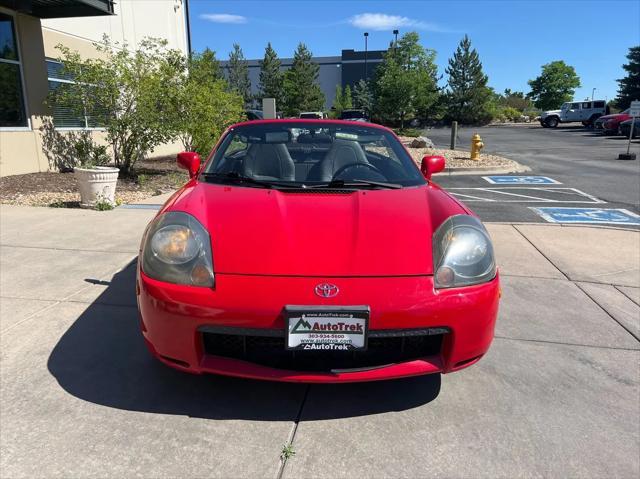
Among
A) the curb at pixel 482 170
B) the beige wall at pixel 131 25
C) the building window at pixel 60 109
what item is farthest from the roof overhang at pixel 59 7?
the curb at pixel 482 170

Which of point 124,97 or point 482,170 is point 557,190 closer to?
point 482,170

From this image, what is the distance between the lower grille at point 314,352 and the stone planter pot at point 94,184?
578 cm

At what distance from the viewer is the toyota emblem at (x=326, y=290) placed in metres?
2.01

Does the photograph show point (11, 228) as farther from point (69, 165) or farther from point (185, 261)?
point (69, 165)

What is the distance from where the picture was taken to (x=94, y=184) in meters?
7.02

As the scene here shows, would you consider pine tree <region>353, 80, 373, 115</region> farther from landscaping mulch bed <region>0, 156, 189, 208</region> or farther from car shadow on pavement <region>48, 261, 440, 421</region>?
car shadow on pavement <region>48, 261, 440, 421</region>

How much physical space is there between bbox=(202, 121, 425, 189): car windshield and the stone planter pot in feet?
13.9

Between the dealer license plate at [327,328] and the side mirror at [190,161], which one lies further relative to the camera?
the side mirror at [190,161]

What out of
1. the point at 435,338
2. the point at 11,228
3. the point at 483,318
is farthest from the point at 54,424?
the point at 11,228

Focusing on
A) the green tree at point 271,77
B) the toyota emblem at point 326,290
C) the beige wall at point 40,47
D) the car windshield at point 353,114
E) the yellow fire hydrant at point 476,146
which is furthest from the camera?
the green tree at point 271,77

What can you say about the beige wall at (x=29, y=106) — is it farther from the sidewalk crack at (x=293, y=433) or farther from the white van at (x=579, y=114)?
the white van at (x=579, y=114)

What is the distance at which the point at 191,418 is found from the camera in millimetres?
2227

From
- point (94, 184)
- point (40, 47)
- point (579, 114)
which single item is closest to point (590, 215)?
A: point (94, 184)

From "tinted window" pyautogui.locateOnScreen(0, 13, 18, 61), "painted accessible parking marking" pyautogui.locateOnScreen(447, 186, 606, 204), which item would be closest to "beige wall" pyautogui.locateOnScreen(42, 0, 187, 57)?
"tinted window" pyautogui.locateOnScreen(0, 13, 18, 61)
